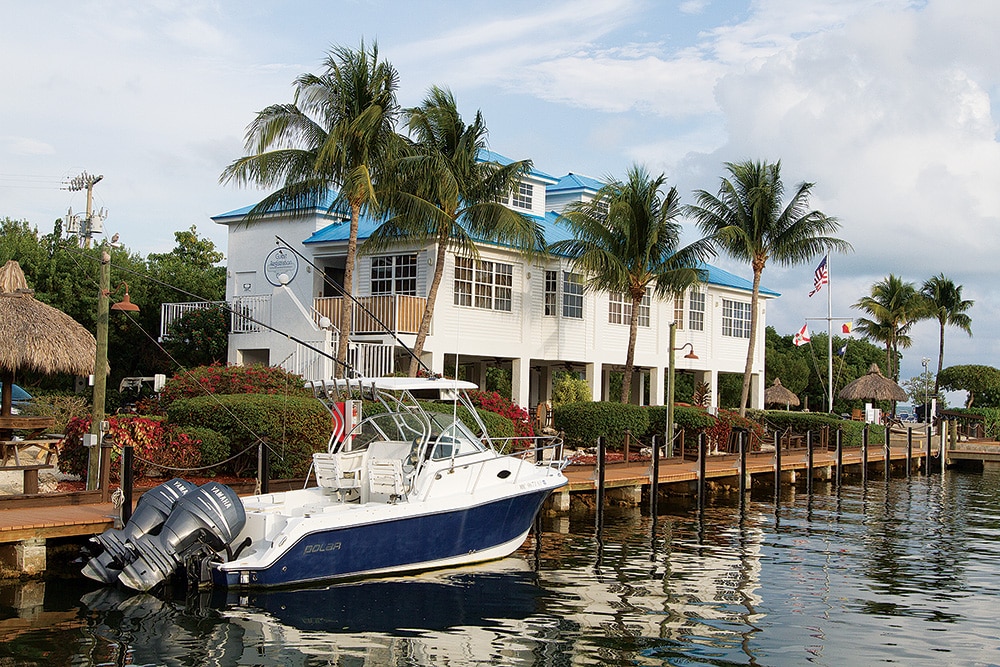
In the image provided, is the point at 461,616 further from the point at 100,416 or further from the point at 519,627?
the point at 100,416

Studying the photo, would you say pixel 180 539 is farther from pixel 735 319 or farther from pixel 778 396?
pixel 778 396

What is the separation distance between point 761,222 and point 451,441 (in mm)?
25083

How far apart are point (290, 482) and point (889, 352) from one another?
5105 centimetres

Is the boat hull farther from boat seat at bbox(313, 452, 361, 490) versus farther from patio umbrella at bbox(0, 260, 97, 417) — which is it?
patio umbrella at bbox(0, 260, 97, 417)

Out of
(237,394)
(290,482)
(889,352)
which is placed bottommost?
(290,482)

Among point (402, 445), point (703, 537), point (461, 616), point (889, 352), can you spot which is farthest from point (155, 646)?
point (889, 352)

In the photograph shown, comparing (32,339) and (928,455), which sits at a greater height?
(32,339)

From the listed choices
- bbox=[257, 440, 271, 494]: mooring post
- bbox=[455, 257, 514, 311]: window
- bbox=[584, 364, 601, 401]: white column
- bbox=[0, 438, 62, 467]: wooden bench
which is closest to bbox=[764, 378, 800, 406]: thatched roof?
bbox=[584, 364, 601, 401]: white column

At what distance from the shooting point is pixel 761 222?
3834 centimetres

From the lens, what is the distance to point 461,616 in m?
13.3

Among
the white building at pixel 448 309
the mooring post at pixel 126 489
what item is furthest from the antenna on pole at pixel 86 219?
the mooring post at pixel 126 489

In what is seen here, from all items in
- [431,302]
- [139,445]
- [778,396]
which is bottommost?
[139,445]

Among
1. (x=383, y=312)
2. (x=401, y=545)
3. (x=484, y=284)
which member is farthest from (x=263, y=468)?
(x=484, y=284)

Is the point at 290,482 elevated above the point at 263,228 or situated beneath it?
Answer: situated beneath
